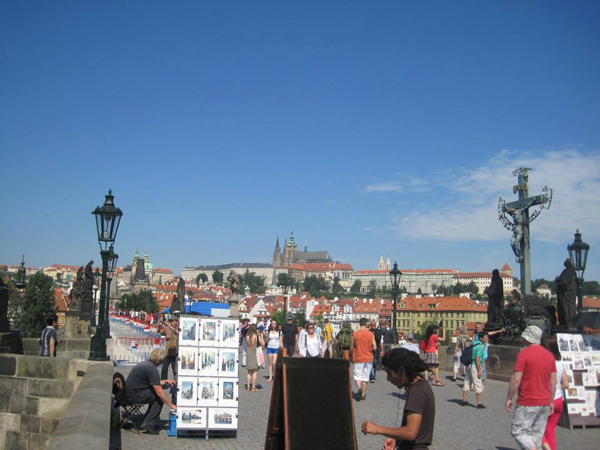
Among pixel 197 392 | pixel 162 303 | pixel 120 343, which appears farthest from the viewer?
pixel 162 303

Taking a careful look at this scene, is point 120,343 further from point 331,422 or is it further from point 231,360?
point 331,422

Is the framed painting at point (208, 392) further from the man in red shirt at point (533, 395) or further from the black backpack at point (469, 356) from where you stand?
the black backpack at point (469, 356)

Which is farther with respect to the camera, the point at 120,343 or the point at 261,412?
the point at 120,343

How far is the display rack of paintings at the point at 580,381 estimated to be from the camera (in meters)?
9.66

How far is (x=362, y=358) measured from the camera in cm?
1277

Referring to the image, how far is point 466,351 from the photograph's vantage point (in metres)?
12.2

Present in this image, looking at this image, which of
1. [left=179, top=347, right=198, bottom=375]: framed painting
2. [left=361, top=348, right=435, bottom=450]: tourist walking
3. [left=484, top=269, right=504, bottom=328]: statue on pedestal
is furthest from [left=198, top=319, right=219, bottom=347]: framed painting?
[left=484, top=269, right=504, bottom=328]: statue on pedestal

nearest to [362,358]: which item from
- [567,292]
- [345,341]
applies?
[345,341]

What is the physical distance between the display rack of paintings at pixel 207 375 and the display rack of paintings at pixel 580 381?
5.11 metres

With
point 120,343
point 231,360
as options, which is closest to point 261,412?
point 231,360

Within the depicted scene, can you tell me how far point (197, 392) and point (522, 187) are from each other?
33862 millimetres

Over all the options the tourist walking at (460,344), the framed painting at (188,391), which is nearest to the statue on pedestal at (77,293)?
the tourist walking at (460,344)

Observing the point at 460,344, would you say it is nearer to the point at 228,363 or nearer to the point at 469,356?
the point at 469,356

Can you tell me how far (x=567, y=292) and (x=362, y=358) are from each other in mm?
6769
